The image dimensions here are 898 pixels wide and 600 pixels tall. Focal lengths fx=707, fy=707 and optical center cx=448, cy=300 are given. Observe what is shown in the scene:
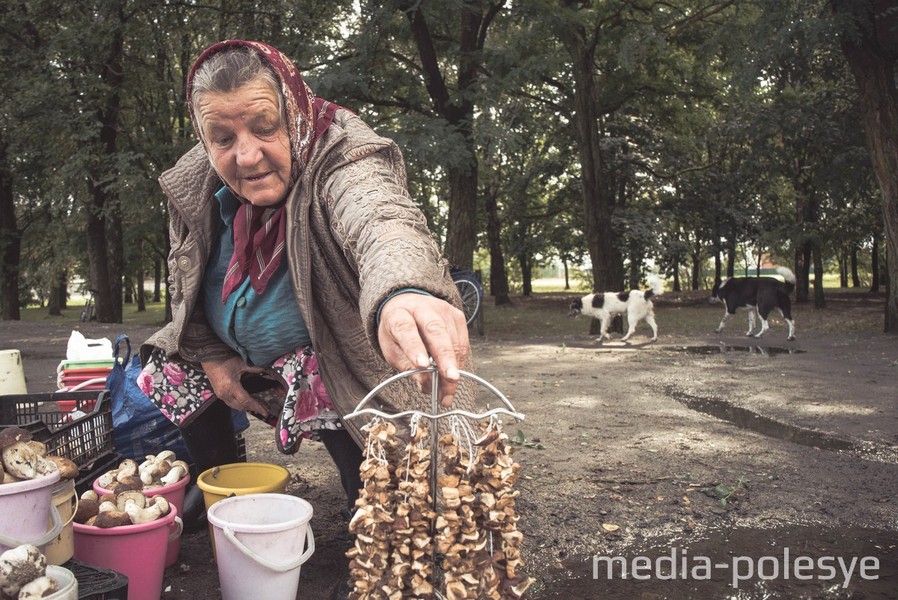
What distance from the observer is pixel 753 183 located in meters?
20.8

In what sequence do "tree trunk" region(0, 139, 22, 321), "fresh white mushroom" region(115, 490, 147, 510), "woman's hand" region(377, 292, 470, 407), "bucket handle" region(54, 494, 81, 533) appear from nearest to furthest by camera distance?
"woman's hand" region(377, 292, 470, 407), "bucket handle" region(54, 494, 81, 533), "fresh white mushroom" region(115, 490, 147, 510), "tree trunk" region(0, 139, 22, 321)

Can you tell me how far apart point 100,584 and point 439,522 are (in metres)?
1.09

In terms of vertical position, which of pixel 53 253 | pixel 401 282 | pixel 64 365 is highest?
pixel 53 253

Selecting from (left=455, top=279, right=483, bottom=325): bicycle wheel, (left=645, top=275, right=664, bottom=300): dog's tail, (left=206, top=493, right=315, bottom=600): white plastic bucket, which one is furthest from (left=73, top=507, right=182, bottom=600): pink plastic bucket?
(left=645, top=275, right=664, bottom=300): dog's tail

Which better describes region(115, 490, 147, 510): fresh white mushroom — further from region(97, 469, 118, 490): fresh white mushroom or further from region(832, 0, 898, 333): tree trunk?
region(832, 0, 898, 333): tree trunk

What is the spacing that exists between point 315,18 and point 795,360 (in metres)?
9.96

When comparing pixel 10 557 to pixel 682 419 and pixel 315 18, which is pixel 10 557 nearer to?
pixel 682 419

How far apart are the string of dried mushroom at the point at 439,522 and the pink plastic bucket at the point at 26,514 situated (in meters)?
1.06

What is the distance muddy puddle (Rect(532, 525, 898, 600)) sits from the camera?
2.77 metres

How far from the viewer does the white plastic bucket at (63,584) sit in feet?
5.84

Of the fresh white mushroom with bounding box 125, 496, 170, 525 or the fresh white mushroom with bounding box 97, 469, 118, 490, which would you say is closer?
the fresh white mushroom with bounding box 125, 496, 170, 525

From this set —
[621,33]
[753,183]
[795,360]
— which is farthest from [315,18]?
[753,183]

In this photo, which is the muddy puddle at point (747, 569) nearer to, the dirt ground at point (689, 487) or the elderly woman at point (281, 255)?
the dirt ground at point (689, 487)

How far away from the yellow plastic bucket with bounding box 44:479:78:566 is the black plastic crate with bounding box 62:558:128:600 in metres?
0.09
